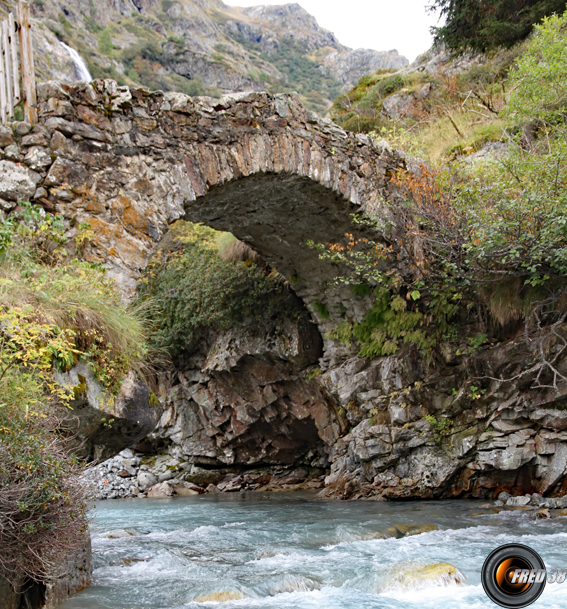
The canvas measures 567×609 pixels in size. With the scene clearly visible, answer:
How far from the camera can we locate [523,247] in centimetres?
611

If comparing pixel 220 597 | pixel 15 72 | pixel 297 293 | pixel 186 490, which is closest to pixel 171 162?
pixel 15 72

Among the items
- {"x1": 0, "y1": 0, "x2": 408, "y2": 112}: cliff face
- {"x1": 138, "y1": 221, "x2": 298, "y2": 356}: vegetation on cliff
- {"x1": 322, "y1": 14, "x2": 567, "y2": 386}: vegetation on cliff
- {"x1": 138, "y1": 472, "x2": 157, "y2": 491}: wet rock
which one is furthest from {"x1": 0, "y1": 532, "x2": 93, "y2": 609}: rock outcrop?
{"x1": 0, "y1": 0, "x2": 408, "y2": 112}: cliff face

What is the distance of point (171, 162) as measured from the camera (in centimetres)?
571

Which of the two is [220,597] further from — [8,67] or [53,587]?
[8,67]

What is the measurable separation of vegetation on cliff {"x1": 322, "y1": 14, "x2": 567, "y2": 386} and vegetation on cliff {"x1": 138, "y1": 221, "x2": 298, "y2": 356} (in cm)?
268

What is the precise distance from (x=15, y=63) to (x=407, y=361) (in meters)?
6.58

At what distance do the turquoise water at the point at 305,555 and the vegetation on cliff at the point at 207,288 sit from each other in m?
4.25

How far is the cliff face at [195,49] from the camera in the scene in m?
40.8

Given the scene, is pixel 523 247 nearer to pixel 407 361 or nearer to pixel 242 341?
pixel 407 361

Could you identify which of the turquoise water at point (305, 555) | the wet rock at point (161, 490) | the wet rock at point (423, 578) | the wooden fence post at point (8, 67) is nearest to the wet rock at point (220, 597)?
the turquoise water at point (305, 555)

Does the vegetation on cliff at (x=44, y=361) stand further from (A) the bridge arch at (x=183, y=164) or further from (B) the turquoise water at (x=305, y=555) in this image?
(B) the turquoise water at (x=305, y=555)

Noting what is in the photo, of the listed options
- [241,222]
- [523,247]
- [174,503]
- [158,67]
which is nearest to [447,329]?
[523,247]

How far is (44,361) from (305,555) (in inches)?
128

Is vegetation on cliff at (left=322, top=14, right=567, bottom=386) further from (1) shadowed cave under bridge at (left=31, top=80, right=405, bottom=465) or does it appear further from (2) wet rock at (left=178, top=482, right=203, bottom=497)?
(2) wet rock at (left=178, top=482, right=203, bottom=497)
